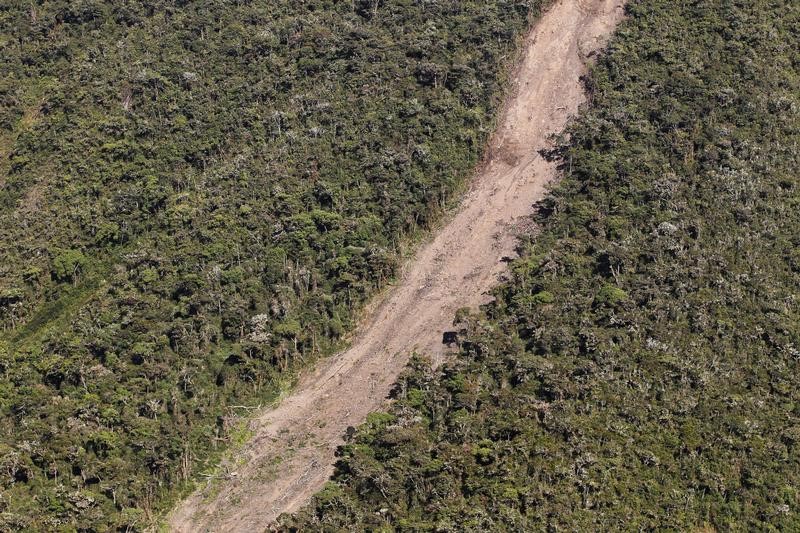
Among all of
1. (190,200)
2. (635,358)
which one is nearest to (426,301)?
(635,358)

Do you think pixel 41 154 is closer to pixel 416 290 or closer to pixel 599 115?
pixel 416 290

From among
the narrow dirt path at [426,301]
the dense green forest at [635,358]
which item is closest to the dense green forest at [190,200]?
the narrow dirt path at [426,301]

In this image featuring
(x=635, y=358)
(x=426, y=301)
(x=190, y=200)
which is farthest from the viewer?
(x=190, y=200)

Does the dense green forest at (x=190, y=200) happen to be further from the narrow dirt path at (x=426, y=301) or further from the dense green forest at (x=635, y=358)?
the dense green forest at (x=635, y=358)

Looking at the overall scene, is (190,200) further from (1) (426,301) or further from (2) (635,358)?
(2) (635,358)

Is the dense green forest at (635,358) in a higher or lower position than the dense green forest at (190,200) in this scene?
lower

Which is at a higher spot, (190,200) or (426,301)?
(190,200)
